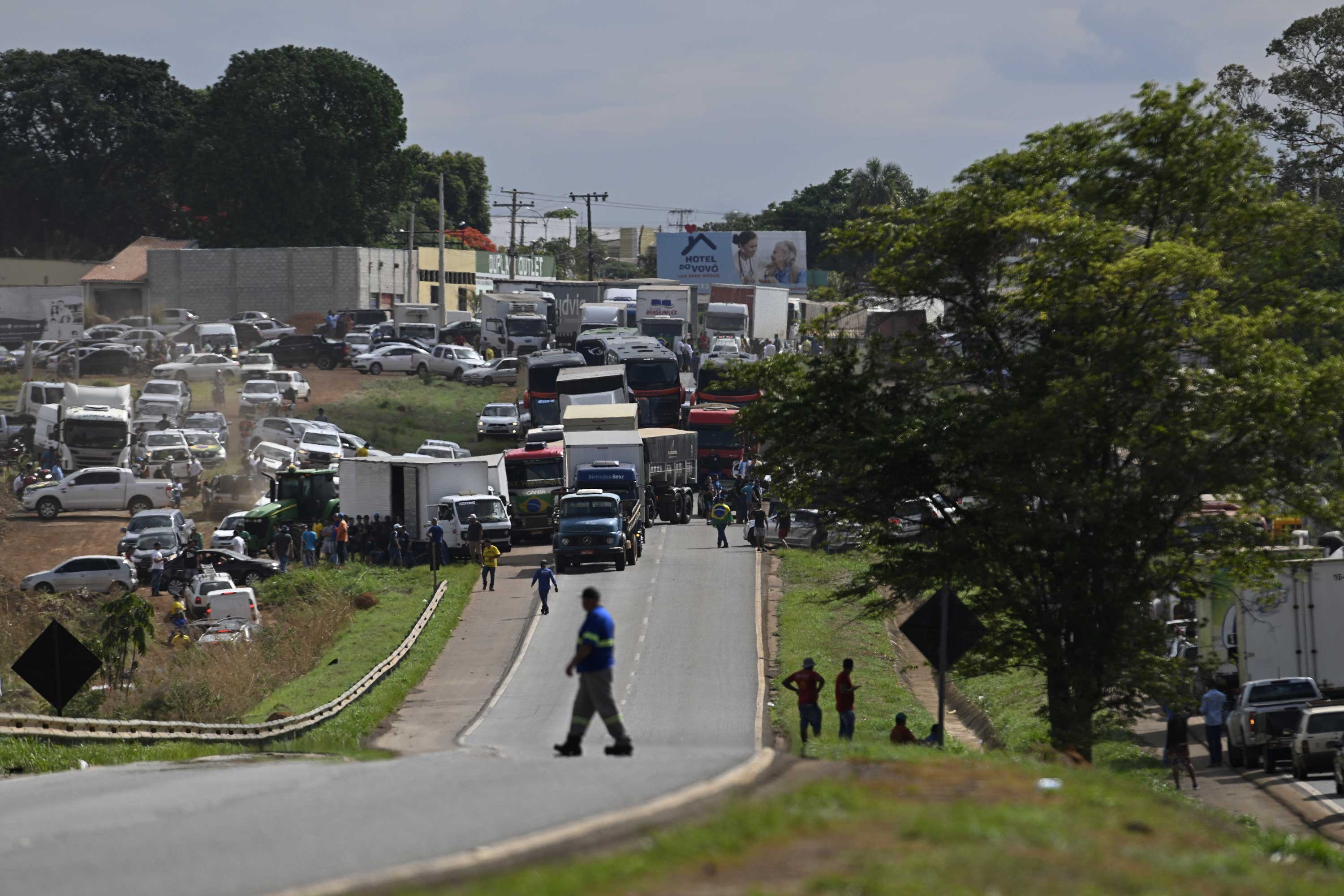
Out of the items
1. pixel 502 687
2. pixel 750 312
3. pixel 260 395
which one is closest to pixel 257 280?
pixel 750 312

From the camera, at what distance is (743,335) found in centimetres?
8306

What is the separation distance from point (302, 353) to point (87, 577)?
39822 mm

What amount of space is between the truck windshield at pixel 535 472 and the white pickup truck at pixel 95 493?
12.4 meters

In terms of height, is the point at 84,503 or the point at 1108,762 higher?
the point at 84,503

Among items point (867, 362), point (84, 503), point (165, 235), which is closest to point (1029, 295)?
point (867, 362)

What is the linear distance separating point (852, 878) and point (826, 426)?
1639 centimetres

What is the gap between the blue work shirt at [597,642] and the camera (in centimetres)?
1223

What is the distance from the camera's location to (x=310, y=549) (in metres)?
43.7

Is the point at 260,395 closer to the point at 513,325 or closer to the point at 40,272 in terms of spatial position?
the point at 513,325

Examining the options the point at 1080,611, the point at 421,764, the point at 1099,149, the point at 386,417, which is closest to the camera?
the point at 421,764

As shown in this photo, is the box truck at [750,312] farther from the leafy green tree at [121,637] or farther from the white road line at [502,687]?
the leafy green tree at [121,637]

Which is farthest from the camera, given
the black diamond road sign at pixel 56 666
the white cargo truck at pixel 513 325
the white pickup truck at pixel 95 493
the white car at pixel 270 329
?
the white car at pixel 270 329

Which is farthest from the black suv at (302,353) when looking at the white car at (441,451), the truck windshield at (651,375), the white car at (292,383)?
the white car at (441,451)

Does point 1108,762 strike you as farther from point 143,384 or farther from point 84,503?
point 143,384
